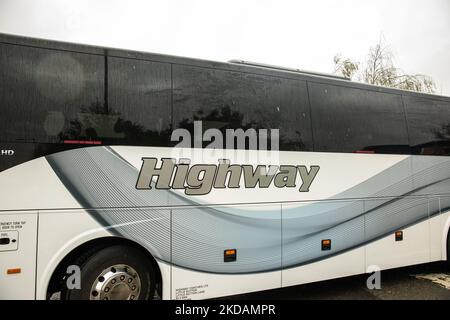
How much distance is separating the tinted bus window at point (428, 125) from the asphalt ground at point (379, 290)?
7.69 feet

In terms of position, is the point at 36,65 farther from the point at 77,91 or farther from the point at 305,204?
the point at 305,204

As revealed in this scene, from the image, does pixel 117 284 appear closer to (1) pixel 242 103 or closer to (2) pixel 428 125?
(1) pixel 242 103

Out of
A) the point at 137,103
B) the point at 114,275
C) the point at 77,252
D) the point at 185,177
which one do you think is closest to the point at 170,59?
the point at 137,103

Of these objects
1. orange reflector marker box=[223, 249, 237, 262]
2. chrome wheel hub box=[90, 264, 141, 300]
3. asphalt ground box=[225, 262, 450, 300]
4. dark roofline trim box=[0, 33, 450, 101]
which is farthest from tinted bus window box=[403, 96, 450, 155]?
chrome wheel hub box=[90, 264, 141, 300]

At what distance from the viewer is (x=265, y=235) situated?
16.4ft

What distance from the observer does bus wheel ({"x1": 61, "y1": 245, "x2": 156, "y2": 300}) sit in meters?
3.97

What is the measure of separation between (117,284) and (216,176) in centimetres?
170

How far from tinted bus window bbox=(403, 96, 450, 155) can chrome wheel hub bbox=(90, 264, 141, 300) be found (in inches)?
202

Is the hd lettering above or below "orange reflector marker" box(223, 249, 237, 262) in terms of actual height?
above

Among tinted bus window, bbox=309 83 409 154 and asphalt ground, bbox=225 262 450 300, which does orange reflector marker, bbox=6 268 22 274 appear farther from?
tinted bus window, bbox=309 83 409 154

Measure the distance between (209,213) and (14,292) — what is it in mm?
2238

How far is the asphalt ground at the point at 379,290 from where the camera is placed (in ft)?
19.1

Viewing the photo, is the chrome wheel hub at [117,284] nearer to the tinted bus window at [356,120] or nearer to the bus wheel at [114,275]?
the bus wheel at [114,275]
